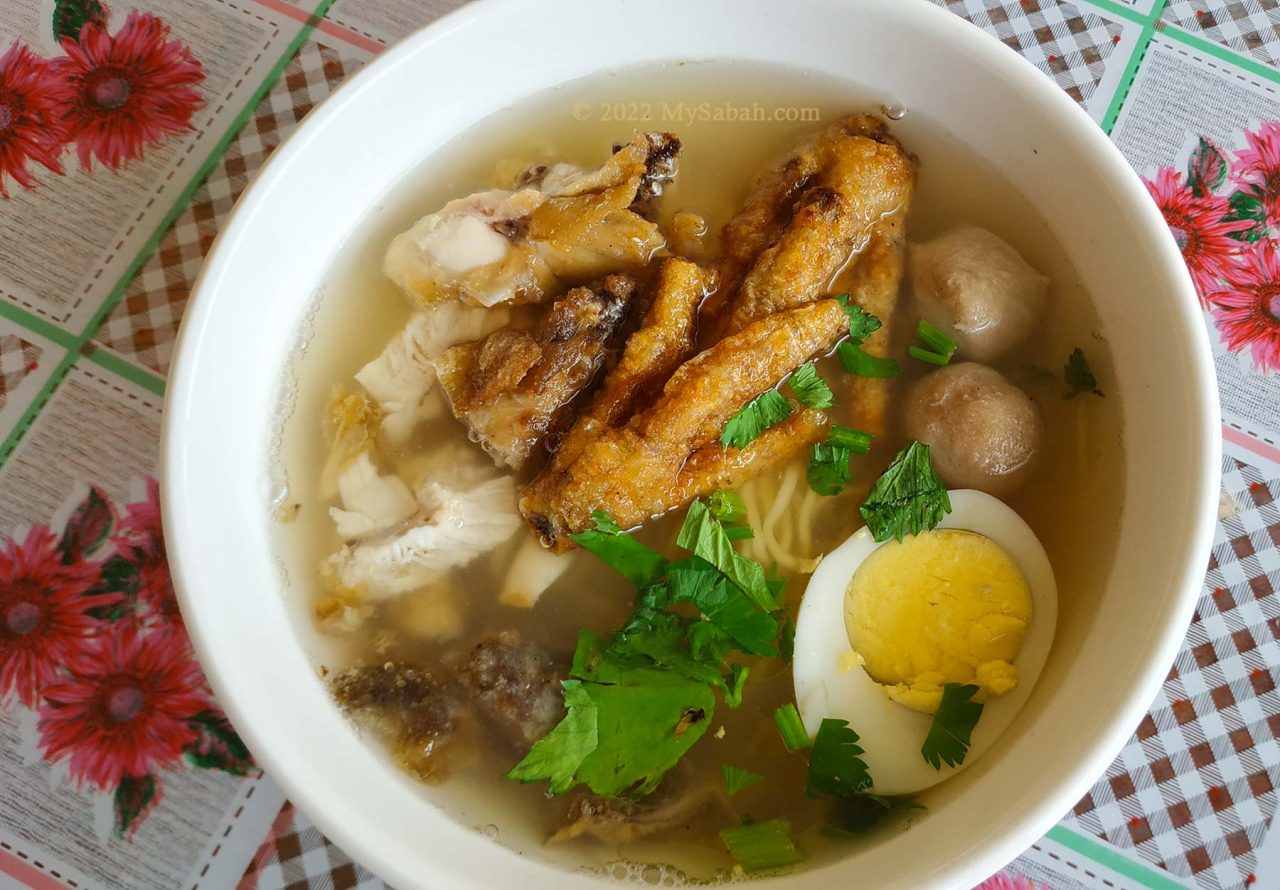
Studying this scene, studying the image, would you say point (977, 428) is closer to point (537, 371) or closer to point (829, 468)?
point (829, 468)

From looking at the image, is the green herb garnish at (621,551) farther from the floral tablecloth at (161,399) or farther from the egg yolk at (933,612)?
the floral tablecloth at (161,399)

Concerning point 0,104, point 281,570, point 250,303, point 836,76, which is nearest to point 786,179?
point 836,76

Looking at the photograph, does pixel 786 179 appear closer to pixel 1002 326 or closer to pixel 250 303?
pixel 1002 326

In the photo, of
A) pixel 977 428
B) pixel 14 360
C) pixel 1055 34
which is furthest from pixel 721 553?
pixel 14 360

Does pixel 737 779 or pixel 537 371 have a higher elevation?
pixel 537 371

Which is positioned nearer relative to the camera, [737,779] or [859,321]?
[737,779]
